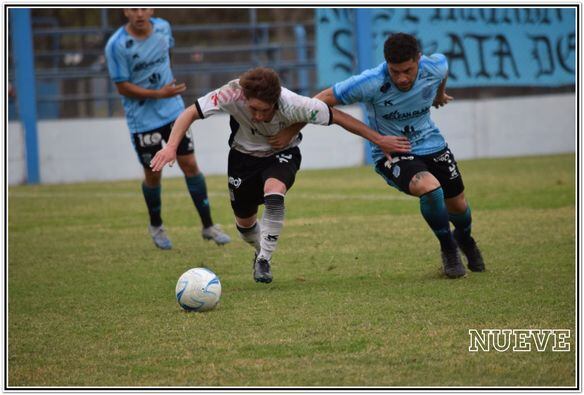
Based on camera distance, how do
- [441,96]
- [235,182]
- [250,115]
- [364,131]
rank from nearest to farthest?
[364,131] < [250,115] < [235,182] < [441,96]

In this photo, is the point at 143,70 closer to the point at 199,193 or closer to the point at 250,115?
the point at 199,193

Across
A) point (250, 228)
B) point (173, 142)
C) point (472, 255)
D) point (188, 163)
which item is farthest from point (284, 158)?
point (188, 163)

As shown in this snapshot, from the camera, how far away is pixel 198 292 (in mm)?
5992

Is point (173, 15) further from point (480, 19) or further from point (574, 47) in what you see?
point (574, 47)

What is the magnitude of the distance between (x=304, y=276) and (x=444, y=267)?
94 cm

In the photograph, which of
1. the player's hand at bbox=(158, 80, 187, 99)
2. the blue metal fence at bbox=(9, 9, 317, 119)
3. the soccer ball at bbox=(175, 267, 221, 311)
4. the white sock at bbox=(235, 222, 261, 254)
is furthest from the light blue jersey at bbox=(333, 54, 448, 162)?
the blue metal fence at bbox=(9, 9, 317, 119)

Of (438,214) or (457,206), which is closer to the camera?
(438,214)

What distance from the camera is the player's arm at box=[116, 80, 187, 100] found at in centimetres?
891

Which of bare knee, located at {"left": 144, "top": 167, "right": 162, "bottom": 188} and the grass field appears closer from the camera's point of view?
the grass field

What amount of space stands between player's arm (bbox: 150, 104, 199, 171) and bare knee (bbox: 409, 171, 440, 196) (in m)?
1.38

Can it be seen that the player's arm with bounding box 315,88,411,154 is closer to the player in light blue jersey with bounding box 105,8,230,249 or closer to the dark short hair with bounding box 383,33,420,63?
the dark short hair with bounding box 383,33,420,63

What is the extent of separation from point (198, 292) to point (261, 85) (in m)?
1.22

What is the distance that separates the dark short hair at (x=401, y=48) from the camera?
6418 mm

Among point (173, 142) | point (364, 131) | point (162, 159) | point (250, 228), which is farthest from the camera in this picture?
point (250, 228)
